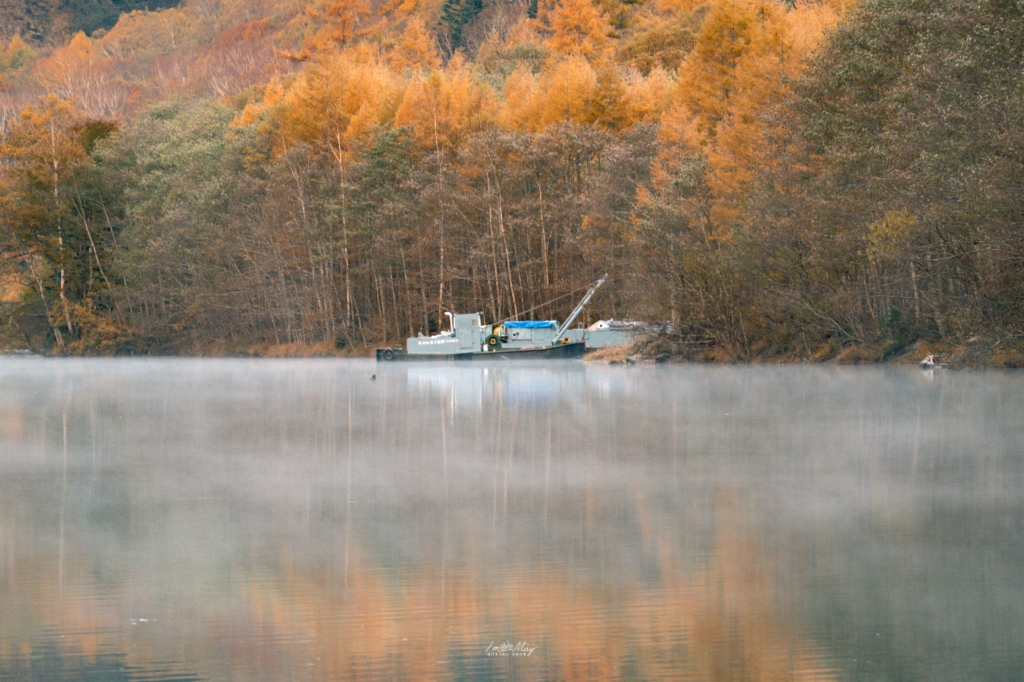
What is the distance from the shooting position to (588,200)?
1478 inches

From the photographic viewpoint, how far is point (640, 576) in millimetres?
5750

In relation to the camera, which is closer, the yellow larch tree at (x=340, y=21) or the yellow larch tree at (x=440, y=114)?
the yellow larch tree at (x=440, y=114)

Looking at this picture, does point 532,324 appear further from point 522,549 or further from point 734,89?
point 522,549

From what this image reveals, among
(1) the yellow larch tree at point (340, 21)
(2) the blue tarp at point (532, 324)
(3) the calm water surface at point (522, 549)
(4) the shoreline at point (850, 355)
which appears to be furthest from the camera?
(1) the yellow larch tree at point (340, 21)

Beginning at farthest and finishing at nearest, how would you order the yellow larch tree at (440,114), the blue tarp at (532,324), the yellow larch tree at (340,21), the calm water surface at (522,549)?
the yellow larch tree at (340,21) → the yellow larch tree at (440,114) → the blue tarp at (532,324) → the calm water surface at (522,549)

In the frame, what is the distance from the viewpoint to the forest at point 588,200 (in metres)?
21.8

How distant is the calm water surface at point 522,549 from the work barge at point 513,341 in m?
21.8

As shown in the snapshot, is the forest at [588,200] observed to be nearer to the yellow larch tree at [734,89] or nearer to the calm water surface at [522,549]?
the yellow larch tree at [734,89]

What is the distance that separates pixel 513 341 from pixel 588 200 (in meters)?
4.95

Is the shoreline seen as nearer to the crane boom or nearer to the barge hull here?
the barge hull

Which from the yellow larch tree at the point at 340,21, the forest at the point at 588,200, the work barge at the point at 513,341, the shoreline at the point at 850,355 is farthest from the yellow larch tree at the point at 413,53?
the shoreline at the point at 850,355

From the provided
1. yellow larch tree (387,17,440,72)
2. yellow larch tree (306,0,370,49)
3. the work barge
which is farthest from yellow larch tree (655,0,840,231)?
yellow larch tree (306,0,370,49)

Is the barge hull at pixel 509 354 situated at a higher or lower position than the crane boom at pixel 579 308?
lower

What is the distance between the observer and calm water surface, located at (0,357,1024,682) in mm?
4473
